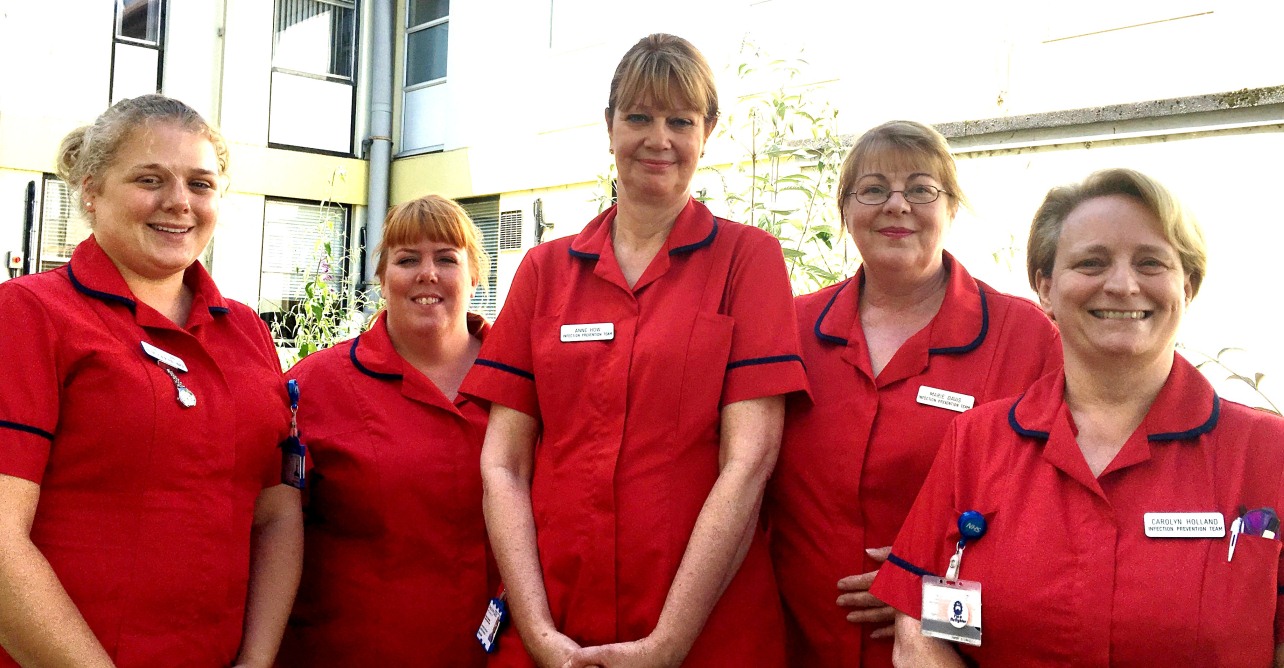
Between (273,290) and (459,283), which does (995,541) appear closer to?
(459,283)

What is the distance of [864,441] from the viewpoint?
2330 millimetres

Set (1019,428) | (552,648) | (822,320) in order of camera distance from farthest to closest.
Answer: (822,320) < (552,648) < (1019,428)

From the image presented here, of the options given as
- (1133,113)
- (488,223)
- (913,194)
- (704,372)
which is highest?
(1133,113)

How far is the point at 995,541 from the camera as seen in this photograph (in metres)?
1.99

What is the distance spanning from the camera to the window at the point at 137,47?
35.0ft

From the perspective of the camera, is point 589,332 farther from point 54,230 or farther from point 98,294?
point 54,230

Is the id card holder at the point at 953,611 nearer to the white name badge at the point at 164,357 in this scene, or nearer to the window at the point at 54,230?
the white name badge at the point at 164,357

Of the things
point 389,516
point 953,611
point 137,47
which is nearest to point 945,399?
point 953,611

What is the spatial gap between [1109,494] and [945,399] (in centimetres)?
46

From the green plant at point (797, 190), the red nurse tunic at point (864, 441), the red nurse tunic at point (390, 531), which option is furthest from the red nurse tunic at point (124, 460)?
the green plant at point (797, 190)

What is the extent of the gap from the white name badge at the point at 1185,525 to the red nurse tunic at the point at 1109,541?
1cm

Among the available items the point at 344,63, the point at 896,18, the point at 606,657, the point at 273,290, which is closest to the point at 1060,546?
the point at 606,657

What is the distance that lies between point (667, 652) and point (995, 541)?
2.12ft

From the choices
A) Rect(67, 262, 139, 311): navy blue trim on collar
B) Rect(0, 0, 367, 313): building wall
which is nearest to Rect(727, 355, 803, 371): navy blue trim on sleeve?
Rect(67, 262, 139, 311): navy blue trim on collar
